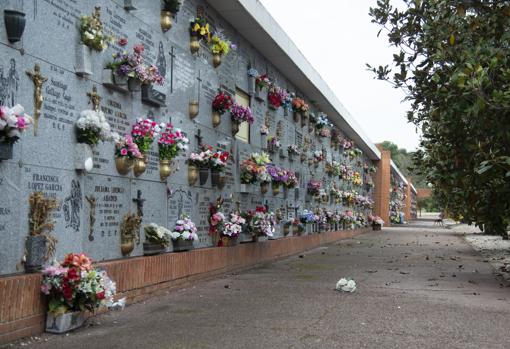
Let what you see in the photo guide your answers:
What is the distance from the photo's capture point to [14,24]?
4.40 m

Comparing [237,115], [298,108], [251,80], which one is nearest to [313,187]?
[298,108]

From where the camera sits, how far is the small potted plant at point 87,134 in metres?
5.32

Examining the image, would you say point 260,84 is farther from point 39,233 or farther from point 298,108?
point 39,233

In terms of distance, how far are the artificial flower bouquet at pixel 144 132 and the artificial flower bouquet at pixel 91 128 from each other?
0.91m

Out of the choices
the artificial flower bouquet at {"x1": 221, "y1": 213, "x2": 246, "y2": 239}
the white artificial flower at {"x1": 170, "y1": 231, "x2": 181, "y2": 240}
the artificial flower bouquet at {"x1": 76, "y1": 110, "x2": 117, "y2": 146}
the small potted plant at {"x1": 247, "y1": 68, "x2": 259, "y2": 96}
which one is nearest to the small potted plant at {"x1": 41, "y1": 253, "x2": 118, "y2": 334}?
the artificial flower bouquet at {"x1": 76, "y1": 110, "x2": 117, "y2": 146}

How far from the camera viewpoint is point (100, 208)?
581cm

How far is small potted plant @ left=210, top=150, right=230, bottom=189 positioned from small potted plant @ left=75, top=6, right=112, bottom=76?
3082 mm

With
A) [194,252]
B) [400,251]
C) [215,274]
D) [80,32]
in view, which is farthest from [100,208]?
[400,251]

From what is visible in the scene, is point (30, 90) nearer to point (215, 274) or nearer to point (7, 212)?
point (7, 212)

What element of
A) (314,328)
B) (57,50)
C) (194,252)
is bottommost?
(314,328)

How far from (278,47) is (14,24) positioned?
7.74m

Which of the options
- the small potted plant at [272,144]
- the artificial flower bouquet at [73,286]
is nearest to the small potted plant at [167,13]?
the artificial flower bouquet at [73,286]

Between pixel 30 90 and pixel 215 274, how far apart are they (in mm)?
4674

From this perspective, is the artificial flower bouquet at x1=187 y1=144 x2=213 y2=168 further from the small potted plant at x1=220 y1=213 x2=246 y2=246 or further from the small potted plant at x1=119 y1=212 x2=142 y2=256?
the small potted plant at x1=119 y1=212 x2=142 y2=256
